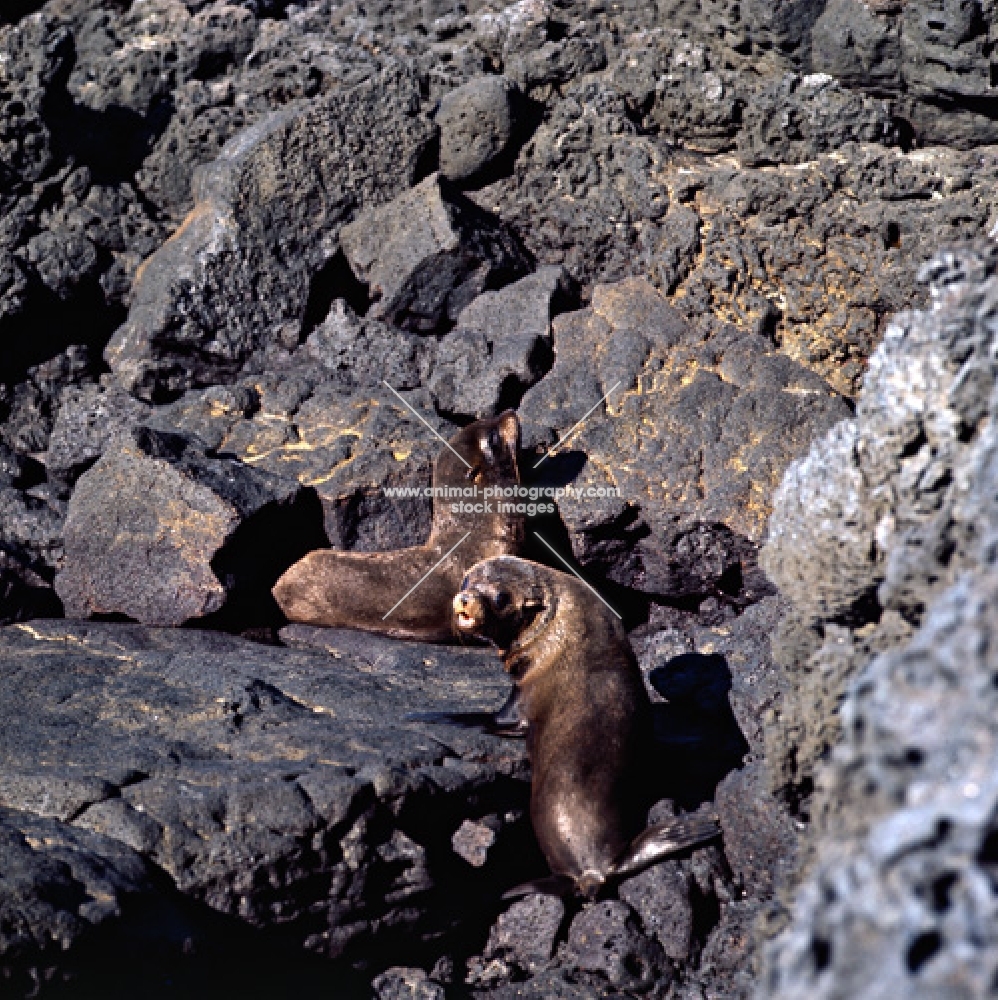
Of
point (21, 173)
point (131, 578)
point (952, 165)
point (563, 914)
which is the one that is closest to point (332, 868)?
point (563, 914)

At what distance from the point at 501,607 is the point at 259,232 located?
4041 millimetres

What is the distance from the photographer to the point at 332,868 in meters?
5.71

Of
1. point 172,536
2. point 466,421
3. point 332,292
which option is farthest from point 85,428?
point 466,421

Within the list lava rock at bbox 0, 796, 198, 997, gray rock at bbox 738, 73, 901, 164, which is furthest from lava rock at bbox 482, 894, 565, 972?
gray rock at bbox 738, 73, 901, 164

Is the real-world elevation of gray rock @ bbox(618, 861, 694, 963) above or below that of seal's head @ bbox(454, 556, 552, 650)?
below

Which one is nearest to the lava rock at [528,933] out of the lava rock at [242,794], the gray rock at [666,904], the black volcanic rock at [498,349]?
the lava rock at [242,794]

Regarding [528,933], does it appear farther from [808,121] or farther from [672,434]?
[808,121]

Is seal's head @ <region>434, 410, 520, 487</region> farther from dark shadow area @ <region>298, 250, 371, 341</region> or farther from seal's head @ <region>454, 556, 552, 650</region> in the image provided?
dark shadow area @ <region>298, 250, 371, 341</region>

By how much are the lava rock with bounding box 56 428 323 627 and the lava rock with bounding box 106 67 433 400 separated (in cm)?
160

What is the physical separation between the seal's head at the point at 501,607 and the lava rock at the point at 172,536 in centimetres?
154

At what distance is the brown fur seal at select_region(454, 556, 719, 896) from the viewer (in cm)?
616

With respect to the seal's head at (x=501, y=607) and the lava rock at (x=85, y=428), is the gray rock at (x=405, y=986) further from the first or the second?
the lava rock at (x=85, y=428)

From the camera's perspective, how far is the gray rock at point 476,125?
10109mm

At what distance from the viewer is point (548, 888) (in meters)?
6.04
